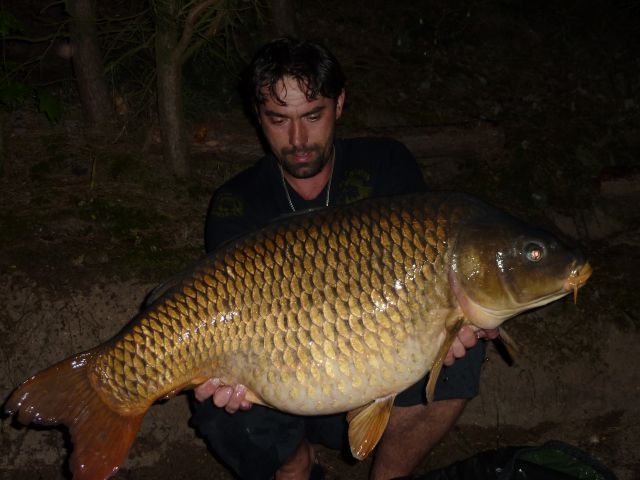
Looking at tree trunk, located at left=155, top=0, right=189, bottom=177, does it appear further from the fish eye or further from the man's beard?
the fish eye

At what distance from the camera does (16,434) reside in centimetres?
229

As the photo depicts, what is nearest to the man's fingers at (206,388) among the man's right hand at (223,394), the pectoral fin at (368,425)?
the man's right hand at (223,394)

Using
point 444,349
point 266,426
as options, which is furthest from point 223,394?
point 444,349

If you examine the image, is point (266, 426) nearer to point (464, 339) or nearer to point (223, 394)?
point (223, 394)

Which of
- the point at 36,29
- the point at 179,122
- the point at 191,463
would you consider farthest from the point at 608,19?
the point at 191,463

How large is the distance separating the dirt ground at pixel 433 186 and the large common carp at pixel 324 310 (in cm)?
88

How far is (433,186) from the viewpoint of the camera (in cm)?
342

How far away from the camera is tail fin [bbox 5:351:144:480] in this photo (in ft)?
5.30

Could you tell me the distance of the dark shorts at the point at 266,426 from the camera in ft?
6.44

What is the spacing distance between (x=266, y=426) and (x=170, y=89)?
182cm

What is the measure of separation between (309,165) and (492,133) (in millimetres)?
1762

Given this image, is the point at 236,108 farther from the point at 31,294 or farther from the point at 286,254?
Result: the point at 286,254

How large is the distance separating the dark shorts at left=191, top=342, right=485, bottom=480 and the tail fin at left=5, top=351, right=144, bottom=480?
37cm

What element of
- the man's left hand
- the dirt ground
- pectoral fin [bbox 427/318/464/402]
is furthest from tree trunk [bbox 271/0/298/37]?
pectoral fin [bbox 427/318/464/402]
